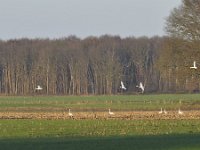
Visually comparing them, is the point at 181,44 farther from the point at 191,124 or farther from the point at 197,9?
the point at 191,124

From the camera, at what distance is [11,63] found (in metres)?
158

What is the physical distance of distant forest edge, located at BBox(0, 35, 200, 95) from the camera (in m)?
146

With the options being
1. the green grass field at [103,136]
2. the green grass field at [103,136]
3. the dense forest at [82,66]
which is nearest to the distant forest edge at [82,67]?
the dense forest at [82,66]

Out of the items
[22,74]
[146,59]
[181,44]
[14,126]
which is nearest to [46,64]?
[22,74]

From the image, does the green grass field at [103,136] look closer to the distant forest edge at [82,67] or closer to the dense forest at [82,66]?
the dense forest at [82,66]

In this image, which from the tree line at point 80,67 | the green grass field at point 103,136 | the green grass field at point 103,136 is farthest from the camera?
the tree line at point 80,67

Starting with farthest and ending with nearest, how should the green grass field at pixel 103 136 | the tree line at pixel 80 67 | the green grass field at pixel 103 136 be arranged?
the tree line at pixel 80 67, the green grass field at pixel 103 136, the green grass field at pixel 103 136

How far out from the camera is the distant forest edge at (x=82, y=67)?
14638 centimetres

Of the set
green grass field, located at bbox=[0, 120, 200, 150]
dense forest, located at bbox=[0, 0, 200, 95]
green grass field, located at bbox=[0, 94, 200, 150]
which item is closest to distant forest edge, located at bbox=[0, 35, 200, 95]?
dense forest, located at bbox=[0, 0, 200, 95]

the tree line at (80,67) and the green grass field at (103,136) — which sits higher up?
the tree line at (80,67)

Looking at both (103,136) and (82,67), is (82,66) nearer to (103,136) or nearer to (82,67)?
(82,67)

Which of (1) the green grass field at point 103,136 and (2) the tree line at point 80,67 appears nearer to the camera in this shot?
(1) the green grass field at point 103,136

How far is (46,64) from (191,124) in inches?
4607

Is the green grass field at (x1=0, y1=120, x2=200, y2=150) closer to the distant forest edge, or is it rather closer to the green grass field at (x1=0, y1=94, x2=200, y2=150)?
the green grass field at (x1=0, y1=94, x2=200, y2=150)
